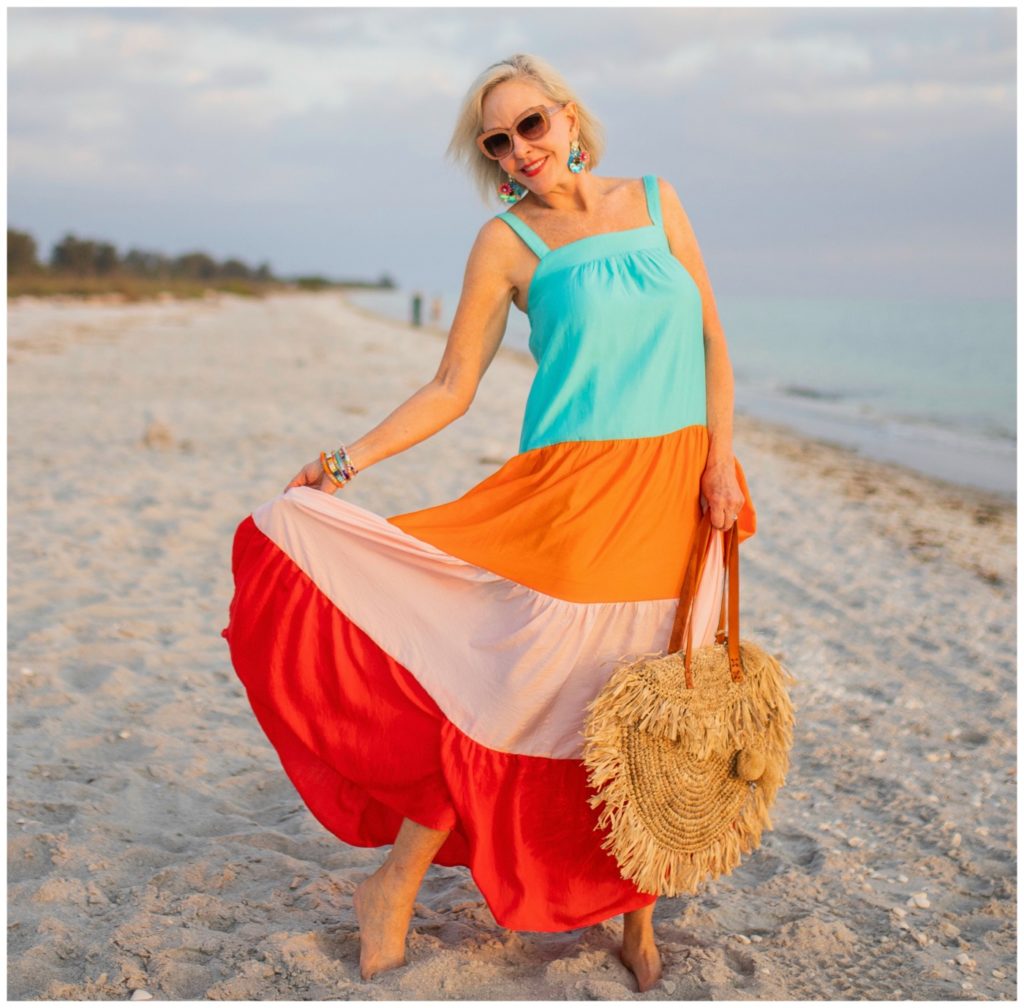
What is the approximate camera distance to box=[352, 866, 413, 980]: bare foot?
2.57 m

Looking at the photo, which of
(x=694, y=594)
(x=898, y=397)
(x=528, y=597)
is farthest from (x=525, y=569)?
(x=898, y=397)

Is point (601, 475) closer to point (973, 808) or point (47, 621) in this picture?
point (973, 808)

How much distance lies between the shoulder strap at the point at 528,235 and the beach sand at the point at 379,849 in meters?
1.73

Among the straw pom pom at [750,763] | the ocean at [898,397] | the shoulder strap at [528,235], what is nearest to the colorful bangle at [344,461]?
the shoulder strap at [528,235]

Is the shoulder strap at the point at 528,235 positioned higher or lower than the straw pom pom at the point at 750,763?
higher

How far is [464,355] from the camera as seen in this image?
8.87 feet

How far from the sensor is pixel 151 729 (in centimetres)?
390

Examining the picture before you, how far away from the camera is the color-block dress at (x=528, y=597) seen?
2.47 metres

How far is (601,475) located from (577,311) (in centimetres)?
39

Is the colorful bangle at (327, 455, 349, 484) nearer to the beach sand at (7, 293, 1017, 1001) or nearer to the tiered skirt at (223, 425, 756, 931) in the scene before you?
the tiered skirt at (223, 425, 756, 931)

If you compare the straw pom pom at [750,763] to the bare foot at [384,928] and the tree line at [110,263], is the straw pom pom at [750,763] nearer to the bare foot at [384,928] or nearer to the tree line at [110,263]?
the bare foot at [384,928]

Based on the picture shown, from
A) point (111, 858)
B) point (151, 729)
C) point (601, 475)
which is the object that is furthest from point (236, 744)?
point (601, 475)

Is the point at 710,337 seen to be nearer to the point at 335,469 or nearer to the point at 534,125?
the point at 534,125

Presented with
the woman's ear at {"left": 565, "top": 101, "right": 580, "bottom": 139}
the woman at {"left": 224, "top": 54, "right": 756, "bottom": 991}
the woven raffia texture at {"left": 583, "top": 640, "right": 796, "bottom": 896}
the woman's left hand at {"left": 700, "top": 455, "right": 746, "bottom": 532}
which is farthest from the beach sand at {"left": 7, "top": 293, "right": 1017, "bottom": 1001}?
the woman's ear at {"left": 565, "top": 101, "right": 580, "bottom": 139}
